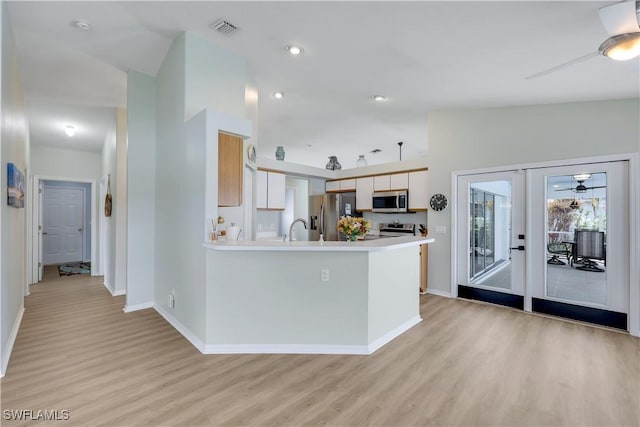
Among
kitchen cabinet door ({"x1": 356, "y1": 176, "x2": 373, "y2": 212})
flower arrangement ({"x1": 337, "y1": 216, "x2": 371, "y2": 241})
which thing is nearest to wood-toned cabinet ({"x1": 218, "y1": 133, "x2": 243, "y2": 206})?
flower arrangement ({"x1": 337, "y1": 216, "x2": 371, "y2": 241})

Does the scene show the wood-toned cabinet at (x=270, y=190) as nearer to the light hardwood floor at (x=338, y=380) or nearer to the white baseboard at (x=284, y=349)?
the light hardwood floor at (x=338, y=380)

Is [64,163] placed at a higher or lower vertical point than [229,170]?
higher

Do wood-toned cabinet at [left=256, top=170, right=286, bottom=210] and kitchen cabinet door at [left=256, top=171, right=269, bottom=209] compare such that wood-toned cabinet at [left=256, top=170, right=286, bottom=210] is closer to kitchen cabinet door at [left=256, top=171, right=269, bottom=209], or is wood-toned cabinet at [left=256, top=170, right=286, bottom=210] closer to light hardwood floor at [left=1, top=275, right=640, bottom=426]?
kitchen cabinet door at [left=256, top=171, right=269, bottom=209]

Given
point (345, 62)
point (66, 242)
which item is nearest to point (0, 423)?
point (345, 62)

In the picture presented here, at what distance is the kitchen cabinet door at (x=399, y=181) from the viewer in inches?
218

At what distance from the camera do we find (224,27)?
280 centimetres

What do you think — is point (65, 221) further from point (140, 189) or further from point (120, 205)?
point (140, 189)

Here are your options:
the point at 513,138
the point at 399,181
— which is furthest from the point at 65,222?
the point at 513,138

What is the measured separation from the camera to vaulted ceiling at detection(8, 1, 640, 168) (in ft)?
7.92

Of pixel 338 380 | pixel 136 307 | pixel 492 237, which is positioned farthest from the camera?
pixel 492 237

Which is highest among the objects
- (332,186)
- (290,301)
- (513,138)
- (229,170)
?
(513,138)

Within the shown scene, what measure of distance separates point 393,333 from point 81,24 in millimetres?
4177

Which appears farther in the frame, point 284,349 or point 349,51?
point 349,51

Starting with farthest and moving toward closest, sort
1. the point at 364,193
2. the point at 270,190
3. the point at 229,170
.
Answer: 1. the point at 364,193
2. the point at 270,190
3. the point at 229,170
